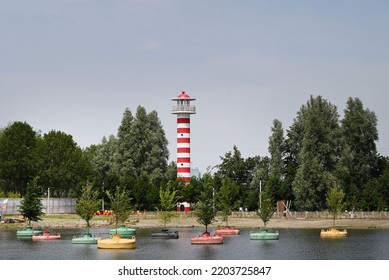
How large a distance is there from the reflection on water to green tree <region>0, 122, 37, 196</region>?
113 ft

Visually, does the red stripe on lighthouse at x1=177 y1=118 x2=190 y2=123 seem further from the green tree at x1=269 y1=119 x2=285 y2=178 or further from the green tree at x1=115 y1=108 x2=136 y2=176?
the green tree at x1=269 y1=119 x2=285 y2=178

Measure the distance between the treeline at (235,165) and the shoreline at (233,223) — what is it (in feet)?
9.92

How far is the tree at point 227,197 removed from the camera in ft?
402

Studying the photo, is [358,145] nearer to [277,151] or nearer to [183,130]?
[277,151]

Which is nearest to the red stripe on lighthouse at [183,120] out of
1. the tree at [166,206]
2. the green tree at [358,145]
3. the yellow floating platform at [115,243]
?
the tree at [166,206]

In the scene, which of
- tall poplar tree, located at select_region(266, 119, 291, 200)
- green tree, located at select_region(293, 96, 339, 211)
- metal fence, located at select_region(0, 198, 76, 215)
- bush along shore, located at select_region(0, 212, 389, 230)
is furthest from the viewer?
tall poplar tree, located at select_region(266, 119, 291, 200)

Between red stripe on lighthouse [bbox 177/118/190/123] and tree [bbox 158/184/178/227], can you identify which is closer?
tree [bbox 158/184/178/227]

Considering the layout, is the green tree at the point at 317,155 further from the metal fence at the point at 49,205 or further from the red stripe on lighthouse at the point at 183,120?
the metal fence at the point at 49,205

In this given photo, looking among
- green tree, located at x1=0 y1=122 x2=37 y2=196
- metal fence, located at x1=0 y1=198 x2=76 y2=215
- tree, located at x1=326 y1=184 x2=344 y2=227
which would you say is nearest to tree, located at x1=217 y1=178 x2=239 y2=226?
tree, located at x1=326 y1=184 x2=344 y2=227

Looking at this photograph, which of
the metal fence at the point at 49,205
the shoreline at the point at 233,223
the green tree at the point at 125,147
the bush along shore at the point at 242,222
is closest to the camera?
the shoreline at the point at 233,223

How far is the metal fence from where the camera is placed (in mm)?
131250

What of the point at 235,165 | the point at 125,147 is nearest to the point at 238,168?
the point at 235,165

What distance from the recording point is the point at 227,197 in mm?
124625
